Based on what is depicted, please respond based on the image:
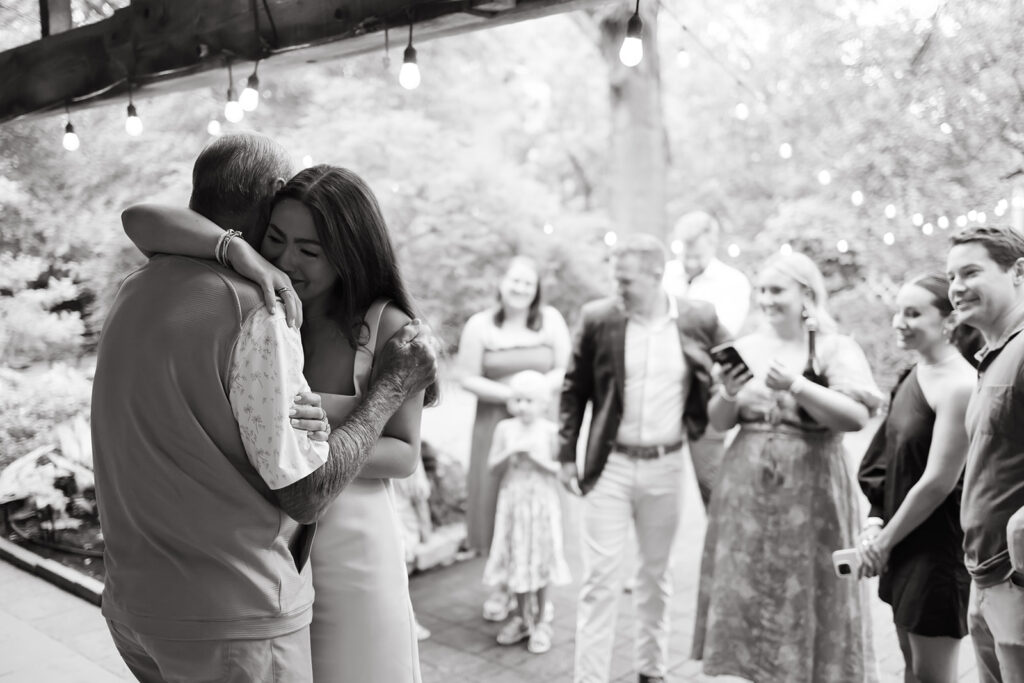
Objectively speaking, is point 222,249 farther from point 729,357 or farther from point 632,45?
point 729,357

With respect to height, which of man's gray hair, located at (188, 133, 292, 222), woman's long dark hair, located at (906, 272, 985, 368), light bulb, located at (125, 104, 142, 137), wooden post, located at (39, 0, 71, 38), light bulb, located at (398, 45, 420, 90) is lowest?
woman's long dark hair, located at (906, 272, 985, 368)

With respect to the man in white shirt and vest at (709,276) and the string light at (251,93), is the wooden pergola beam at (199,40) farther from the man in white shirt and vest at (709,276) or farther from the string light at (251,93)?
the man in white shirt and vest at (709,276)

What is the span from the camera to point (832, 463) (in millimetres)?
2883

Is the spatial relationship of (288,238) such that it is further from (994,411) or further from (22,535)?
(22,535)

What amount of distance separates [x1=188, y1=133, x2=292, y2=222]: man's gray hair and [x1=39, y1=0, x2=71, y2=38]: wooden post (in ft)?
9.63

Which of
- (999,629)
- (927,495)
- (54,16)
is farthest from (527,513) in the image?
(54,16)

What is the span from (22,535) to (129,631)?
2.97 m

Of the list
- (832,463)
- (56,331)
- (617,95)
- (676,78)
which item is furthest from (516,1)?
(676,78)

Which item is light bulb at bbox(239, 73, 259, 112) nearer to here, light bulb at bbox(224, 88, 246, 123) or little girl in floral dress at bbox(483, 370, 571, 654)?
light bulb at bbox(224, 88, 246, 123)

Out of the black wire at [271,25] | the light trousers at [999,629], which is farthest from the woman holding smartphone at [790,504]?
the black wire at [271,25]

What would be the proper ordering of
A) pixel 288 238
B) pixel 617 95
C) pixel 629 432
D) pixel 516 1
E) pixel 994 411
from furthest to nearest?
pixel 617 95 → pixel 629 432 → pixel 516 1 → pixel 994 411 → pixel 288 238

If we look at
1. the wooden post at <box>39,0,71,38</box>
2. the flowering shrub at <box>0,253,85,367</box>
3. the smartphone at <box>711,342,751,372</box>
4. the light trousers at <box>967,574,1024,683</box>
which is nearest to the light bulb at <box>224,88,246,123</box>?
the wooden post at <box>39,0,71,38</box>

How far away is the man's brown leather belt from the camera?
322 centimetres

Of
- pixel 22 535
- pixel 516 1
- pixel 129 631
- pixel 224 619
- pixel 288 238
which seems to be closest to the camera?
pixel 224 619
